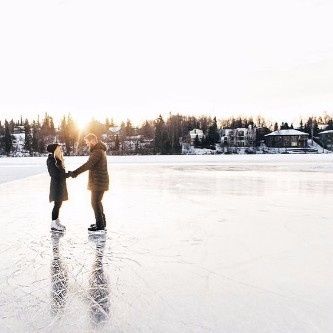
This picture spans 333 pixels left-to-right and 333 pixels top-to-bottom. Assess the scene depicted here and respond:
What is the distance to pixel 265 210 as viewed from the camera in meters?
8.02

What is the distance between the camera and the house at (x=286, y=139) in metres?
84.8

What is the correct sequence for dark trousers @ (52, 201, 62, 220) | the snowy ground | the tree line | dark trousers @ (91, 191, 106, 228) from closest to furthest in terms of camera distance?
the snowy ground → dark trousers @ (91, 191, 106, 228) → dark trousers @ (52, 201, 62, 220) → the tree line

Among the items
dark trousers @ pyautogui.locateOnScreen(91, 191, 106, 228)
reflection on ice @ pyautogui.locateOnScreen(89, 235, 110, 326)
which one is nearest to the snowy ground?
→ reflection on ice @ pyautogui.locateOnScreen(89, 235, 110, 326)

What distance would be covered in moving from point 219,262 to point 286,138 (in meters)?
84.8

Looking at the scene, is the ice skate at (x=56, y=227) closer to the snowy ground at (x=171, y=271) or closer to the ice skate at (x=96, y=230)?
the snowy ground at (x=171, y=271)

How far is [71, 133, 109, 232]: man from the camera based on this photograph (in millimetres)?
5871

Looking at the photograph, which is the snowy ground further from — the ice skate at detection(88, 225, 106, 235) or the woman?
the woman

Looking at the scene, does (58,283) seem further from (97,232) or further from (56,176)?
(56,176)

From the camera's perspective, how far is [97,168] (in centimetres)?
595

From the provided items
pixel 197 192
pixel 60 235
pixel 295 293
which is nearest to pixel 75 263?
pixel 60 235

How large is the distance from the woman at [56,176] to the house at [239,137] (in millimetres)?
80408

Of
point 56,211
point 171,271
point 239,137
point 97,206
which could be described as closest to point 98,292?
point 171,271

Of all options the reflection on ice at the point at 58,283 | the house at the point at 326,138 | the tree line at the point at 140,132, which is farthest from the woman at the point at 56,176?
the house at the point at 326,138

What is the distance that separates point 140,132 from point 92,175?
110 meters
